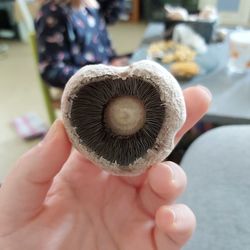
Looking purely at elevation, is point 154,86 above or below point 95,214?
above

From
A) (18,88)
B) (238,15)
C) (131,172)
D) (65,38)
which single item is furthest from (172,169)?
(238,15)

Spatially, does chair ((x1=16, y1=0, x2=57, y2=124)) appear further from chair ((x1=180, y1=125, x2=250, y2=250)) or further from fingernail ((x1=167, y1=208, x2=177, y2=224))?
fingernail ((x1=167, y1=208, x2=177, y2=224))

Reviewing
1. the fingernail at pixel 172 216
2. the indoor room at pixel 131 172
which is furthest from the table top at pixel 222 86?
the fingernail at pixel 172 216

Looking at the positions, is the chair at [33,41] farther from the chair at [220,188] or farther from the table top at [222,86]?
the chair at [220,188]

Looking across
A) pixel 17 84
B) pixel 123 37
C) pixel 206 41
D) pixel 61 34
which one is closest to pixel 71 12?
pixel 61 34

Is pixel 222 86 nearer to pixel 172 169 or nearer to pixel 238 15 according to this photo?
pixel 172 169

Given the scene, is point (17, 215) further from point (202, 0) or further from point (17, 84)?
point (202, 0)
